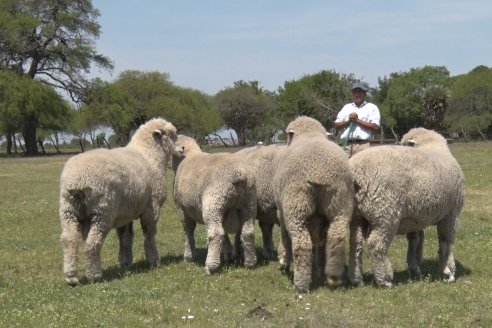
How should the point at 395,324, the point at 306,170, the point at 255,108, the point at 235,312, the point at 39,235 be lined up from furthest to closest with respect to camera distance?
1. the point at 255,108
2. the point at 39,235
3. the point at 306,170
4. the point at 235,312
5. the point at 395,324

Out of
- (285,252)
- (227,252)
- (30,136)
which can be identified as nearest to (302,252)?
(285,252)

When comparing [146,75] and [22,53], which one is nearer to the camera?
[22,53]

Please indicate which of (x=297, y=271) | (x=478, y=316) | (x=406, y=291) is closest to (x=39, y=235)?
(x=297, y=271)

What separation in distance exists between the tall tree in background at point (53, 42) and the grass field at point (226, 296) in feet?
152

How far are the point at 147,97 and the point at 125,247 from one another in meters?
65.8

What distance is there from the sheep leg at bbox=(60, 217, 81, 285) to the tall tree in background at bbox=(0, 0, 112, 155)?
4845cm

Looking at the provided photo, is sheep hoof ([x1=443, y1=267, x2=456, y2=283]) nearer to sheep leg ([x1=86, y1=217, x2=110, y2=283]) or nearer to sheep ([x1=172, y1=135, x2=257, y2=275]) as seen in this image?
sheep ([x1=172, y1=135, x2=257, y2=275])

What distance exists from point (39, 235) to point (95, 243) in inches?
235

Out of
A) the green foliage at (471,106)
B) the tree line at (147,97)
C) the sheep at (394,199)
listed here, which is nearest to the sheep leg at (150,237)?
the sheep at (394,199)

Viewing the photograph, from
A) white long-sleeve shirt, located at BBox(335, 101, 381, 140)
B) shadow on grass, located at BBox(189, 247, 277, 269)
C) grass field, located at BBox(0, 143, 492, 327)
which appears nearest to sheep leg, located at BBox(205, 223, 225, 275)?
grass field, located at BBox(0, 143, 492, 327)

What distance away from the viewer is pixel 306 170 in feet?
25.6

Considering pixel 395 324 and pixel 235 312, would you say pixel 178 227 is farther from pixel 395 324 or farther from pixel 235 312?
pixel 395 324

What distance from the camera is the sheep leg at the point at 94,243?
8.87 meters

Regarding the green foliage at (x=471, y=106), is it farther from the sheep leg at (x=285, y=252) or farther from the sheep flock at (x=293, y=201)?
the sheep leg at (x=285, y=252)
